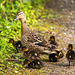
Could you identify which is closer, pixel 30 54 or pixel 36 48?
pixel 30 54

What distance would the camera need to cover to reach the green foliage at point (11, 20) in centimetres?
496

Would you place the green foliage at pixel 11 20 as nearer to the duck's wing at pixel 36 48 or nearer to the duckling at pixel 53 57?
the duck's wing at pixel 36 48

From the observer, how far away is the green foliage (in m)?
4.96

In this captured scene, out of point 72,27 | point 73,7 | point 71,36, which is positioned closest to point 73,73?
point 71,36

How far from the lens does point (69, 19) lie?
7875 millimetres

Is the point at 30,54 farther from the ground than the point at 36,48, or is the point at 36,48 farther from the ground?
the point at 36,48

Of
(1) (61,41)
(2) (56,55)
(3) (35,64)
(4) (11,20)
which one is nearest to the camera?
(3) (35,64)

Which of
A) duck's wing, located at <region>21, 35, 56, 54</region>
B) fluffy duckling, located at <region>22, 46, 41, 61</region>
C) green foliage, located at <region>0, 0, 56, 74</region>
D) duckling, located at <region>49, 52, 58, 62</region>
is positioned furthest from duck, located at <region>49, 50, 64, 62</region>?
green foliage, located at <region>0, 0, 56, 74</region>

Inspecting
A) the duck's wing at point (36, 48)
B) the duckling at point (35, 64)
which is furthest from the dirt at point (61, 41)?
the duck's wing at point (36, 48)

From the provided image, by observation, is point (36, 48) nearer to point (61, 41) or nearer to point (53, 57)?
point (53, 57)

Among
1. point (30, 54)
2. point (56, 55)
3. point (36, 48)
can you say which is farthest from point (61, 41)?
point (30, 54)

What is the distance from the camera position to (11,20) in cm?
671

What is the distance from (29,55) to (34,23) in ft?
9.03

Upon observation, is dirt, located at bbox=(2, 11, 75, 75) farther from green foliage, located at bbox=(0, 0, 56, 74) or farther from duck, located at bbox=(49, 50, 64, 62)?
green foliage, located at bbox=(0, 0, 56, 74)
